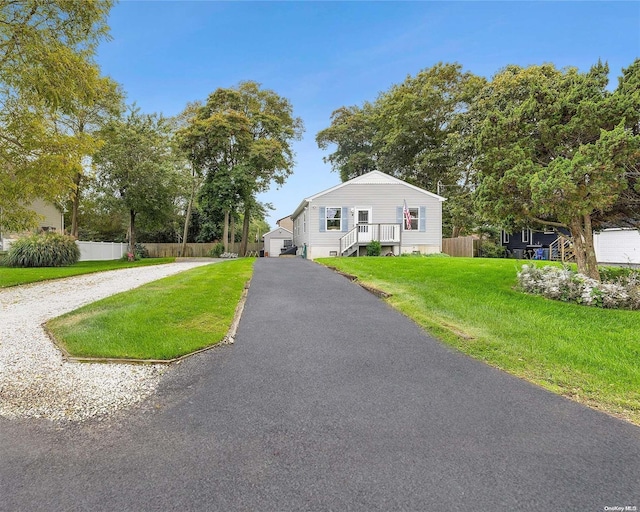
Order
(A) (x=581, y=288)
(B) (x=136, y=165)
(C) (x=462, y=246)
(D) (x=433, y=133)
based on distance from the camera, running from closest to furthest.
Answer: (A) (x=581, y=288), (B) (x=136, y=165), (C) (x=462, y=246), (D) (x=433, y=133)

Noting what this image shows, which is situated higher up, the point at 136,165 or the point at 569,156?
the point at 136,165

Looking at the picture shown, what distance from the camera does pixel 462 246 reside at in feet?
76.0

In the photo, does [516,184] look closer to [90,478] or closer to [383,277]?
[383,277]

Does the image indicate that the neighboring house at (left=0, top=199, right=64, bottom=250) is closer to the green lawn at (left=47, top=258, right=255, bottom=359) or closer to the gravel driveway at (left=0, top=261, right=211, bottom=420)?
the green lawn at (left=47, top=258, right=255, bottom=359)

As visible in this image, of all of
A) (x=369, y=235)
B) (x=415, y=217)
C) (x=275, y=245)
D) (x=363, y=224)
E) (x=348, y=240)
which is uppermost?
(x=415, y=217)

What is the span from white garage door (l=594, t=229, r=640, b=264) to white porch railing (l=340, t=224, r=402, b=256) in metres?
10.7

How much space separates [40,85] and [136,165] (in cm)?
1115

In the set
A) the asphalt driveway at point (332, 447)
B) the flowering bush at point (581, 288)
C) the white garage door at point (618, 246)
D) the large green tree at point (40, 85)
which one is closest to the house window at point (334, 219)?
the large green tree at point (40, 85)

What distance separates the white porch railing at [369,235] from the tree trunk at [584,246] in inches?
490

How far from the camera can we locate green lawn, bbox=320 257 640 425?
343cm

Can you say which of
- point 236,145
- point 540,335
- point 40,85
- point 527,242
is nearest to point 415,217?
point 527,242

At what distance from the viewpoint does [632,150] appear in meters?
5.79

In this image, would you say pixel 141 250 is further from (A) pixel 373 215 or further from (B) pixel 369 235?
(A) pixel 373 215

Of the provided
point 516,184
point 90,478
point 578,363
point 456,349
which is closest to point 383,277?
point 516,184
